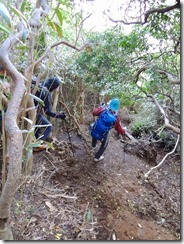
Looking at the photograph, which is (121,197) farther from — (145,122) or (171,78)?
(145,122)

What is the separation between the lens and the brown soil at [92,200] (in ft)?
6.42

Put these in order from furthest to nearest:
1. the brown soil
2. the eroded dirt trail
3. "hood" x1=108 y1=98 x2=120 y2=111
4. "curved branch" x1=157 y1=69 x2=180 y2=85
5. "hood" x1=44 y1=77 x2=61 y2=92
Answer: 1. "hood" x1=108 y1=98 x2=120 y2=111
2. "hood" x1=44 y1=77 x2=61 y2=92
3. "curved branch" x1=157 y1=69 x2=180 y2=85
4. the eroded dirt trail
5. the brown soil

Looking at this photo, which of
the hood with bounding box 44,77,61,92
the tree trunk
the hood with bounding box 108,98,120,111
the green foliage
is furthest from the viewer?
the green foliage

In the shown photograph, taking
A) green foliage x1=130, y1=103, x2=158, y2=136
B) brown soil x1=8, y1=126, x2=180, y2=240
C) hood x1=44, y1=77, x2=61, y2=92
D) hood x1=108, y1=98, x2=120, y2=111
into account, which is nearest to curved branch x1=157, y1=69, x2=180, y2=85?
hood x1=108, y1=98, x2=120, y2=111

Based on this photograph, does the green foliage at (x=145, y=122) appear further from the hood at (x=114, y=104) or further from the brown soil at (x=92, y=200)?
the hood at (x=114, y=104)

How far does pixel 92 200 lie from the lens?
2.56 metres

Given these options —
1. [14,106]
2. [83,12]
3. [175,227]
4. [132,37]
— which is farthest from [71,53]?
[175,227]

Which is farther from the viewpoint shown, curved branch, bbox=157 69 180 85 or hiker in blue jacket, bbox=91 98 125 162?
hiker in blue jacket, bbox=91 98 125 162

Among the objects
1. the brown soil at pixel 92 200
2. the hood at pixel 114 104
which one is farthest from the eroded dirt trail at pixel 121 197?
the hood at pixel 114 104

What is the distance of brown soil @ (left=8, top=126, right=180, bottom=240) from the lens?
6.42 feet

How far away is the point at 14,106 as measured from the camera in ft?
5.12

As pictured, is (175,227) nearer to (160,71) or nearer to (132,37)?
(160,71)

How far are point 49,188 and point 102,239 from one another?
96 cm

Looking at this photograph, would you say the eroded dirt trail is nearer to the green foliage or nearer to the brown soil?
the brown soil
